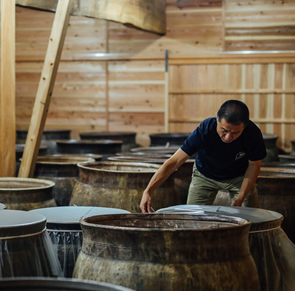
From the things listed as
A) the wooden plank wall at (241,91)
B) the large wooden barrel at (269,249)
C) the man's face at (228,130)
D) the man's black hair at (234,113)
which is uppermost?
the wooden plank wall at (241,91)

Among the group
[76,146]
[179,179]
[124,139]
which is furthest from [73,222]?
[124,139]

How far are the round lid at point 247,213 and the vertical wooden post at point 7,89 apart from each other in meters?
2.81

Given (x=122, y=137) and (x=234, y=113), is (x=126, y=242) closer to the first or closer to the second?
(x=234, y=113)

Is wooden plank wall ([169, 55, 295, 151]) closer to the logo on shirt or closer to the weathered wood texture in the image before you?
the weathered wood texture

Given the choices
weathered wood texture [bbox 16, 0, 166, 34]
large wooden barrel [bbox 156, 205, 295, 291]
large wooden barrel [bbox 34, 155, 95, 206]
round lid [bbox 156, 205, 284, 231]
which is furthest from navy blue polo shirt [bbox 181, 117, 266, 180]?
weathered wood texture [bbox 16, 0, 166, 34]

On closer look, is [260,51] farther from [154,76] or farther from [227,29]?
[154,76]

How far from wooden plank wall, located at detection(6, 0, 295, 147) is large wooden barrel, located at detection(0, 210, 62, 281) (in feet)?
28.5

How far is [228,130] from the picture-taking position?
3.73 meters

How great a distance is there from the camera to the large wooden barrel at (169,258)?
2480 millimetres

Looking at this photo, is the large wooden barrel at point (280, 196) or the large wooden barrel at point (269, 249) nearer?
the large wooden barrel at point (269, 249)

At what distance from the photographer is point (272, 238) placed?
3.44 m

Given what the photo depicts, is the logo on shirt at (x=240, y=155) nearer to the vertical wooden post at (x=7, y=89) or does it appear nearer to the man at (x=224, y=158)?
the man at (x=224, y=158)

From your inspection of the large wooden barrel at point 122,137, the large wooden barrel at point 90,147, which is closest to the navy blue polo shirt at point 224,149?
the large wooden barrel at point 90,147

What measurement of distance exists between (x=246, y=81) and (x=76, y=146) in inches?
190
